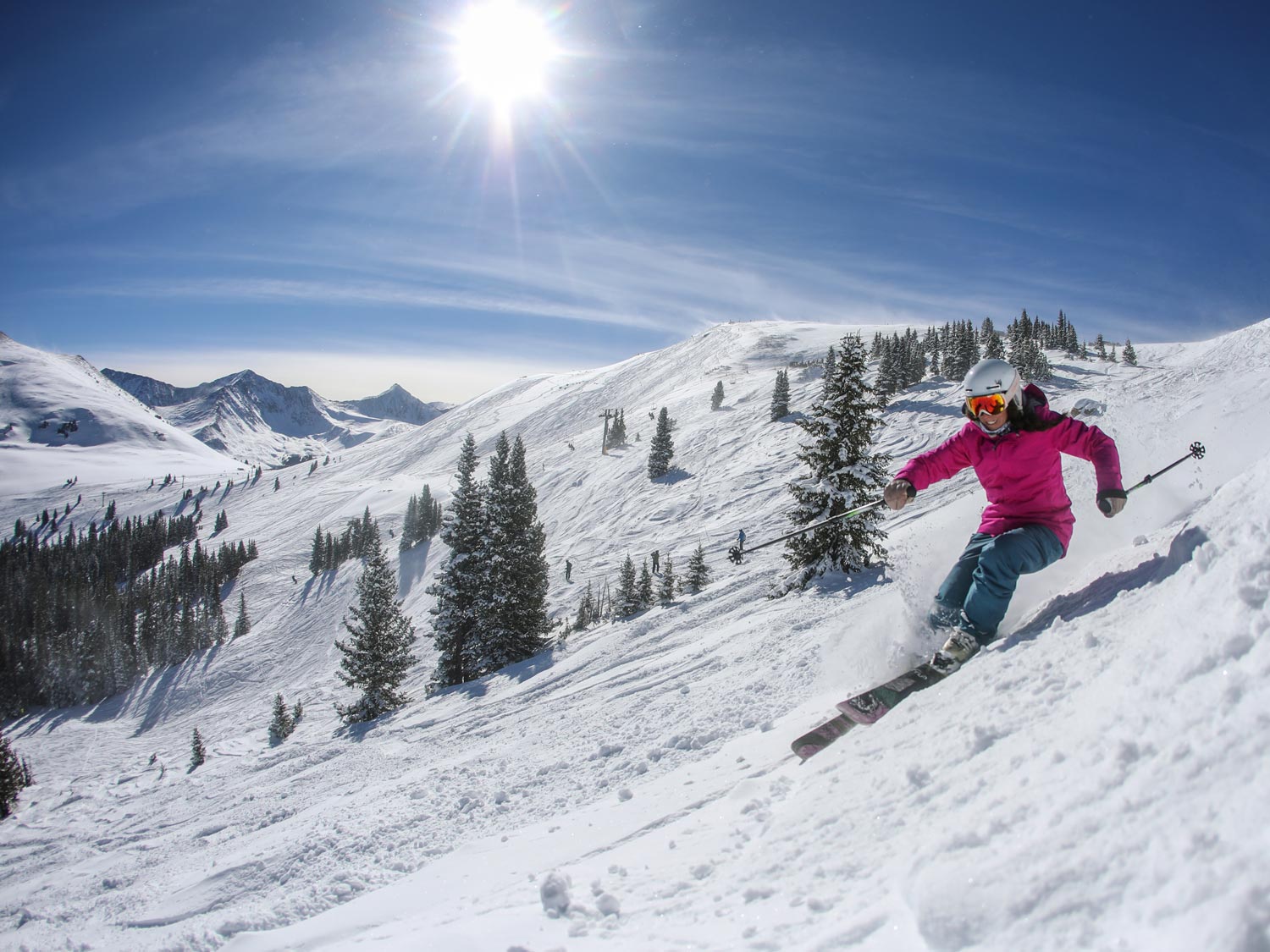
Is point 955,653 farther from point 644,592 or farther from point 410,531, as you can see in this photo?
point 410,531

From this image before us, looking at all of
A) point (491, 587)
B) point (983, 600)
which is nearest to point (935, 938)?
point (983, 600)

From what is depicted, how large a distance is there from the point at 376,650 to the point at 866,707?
22.5 m

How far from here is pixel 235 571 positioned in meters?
101

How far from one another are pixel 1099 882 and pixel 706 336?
181 metres

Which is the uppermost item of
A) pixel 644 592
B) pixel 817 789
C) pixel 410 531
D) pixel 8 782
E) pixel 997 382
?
pixel 410 531

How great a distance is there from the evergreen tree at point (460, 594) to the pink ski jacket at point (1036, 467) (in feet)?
67.0

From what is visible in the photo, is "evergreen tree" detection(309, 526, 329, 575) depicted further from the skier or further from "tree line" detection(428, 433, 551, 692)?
the skier

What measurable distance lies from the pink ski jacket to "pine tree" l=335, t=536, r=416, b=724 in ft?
73.1

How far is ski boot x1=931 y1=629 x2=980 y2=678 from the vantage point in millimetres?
4519

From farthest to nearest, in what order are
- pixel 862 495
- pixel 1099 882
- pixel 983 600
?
1. pixel 862 495
2. pixel 983 600
3. pixel 1099 882

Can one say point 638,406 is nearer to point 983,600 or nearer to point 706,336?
point 706,336

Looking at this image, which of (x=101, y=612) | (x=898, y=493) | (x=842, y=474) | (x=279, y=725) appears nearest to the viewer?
(x=898, y=493)

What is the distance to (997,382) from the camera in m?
5.09

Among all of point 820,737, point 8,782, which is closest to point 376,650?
point 820,737
